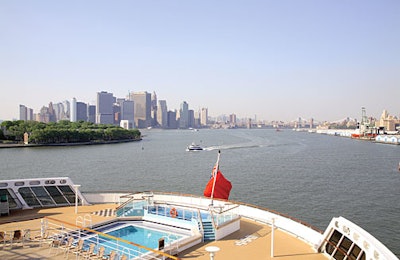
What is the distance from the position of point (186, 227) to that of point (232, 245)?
7.27ft

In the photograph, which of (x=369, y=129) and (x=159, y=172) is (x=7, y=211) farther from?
(x=369, y=129)

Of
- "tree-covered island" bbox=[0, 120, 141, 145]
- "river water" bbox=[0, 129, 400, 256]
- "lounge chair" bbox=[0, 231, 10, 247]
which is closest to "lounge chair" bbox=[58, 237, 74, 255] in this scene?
"lounge chair" bbox=[0, 231, 10, 247]

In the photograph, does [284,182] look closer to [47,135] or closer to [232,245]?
[232,245]

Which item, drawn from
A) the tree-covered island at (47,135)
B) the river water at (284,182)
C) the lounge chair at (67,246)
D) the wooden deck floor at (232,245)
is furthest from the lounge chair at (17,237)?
the tree-covered island at (47,135)

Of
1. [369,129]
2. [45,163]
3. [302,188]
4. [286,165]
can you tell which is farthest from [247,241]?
[369,129]

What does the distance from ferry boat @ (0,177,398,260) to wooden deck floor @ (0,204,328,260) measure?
23 mm

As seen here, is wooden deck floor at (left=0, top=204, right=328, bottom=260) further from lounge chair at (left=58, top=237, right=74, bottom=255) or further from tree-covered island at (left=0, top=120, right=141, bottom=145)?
tree-covered island at (left=0, top=120, right=141, bottom=145)

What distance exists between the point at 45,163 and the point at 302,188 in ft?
138

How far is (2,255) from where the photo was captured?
9562 millimetres

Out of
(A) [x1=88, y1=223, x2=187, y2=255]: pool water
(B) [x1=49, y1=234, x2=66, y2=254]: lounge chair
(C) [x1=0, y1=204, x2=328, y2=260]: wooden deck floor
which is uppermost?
(B) [x1=49, y1=234, x2=66, y2=254]: lounge chair

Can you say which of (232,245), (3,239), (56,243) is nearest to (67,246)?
(56,243)

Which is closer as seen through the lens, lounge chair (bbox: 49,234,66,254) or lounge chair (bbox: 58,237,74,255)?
lounge chair (bbox: 58,237,74,255)

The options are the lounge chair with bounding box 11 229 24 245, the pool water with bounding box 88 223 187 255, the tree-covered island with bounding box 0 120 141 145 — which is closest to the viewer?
the lounge chair with bounding box 11 229 24 245

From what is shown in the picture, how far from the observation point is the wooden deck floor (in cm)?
995
